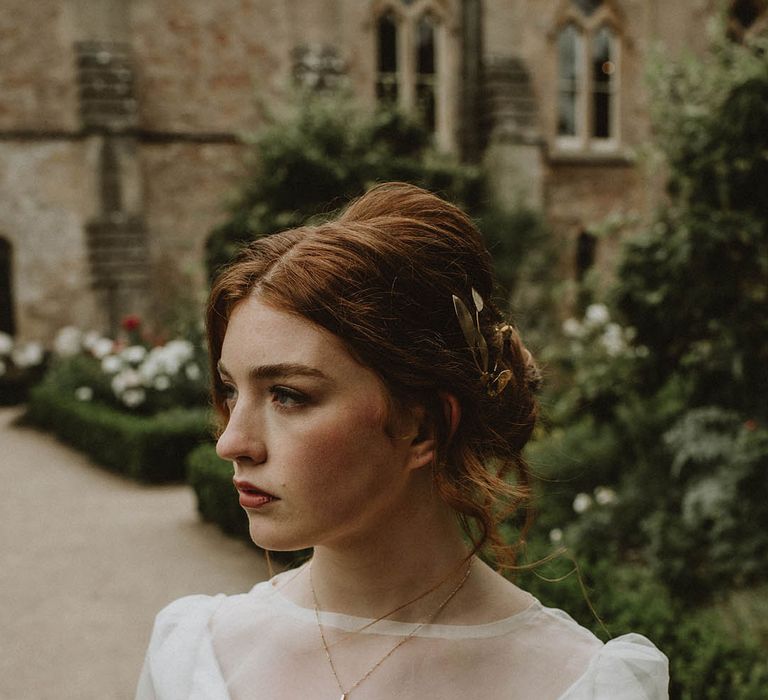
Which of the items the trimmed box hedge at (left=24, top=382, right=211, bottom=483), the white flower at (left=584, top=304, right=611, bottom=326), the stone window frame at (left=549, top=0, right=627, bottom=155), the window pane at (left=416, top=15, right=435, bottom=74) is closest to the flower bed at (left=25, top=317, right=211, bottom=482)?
the trimmed box hedge at (left=24, top=382, right=211, bottom=483)

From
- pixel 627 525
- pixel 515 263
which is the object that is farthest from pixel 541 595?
pixel 515 263

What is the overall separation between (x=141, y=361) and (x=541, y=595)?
8356 millimetres

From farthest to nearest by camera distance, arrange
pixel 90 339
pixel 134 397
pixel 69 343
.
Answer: pixel 69 343 → pixel 90 339 → pixel 134 397

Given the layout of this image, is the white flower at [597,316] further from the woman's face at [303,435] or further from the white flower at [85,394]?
the woman's face at [303,435]

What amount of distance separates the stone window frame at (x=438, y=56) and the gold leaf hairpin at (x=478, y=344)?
1411 cm

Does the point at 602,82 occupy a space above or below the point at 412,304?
above

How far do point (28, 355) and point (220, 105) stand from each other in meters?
5.21

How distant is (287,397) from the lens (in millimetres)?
1249

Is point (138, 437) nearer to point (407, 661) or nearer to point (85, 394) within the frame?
point (85, 394)

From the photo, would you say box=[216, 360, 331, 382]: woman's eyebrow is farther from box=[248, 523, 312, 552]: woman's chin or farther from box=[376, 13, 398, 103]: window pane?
box=[376, 13, 398, 103]: window pane

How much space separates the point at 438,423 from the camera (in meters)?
1.34

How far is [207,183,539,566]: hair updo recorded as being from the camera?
4.09 feet

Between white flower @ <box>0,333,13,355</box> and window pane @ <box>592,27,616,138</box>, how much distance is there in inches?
435

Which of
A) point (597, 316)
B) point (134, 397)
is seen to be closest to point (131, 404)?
point (134, 397)
